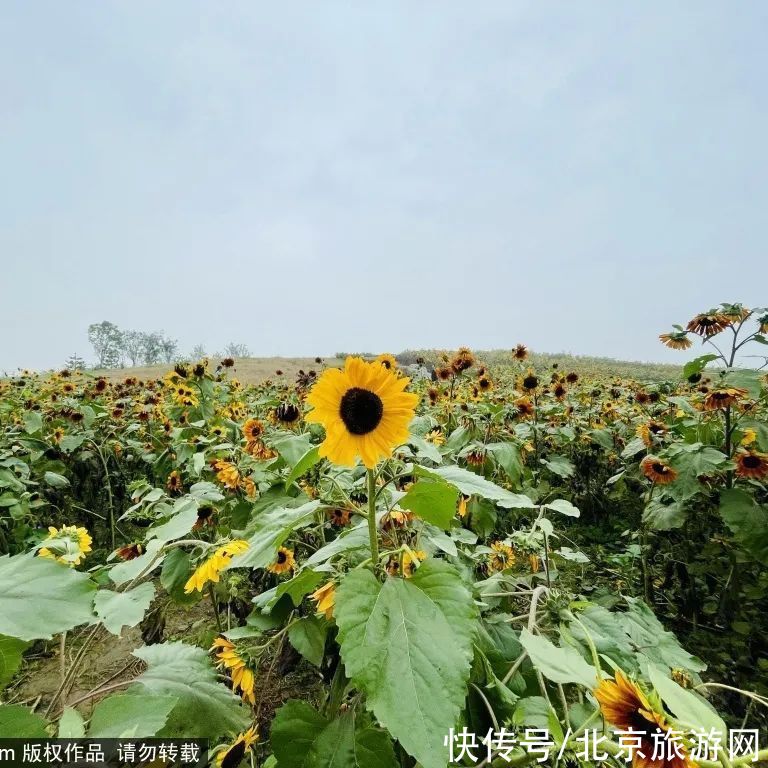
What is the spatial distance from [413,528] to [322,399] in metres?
0.40

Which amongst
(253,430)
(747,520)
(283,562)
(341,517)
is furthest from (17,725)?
(747,520)

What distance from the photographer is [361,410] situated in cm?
85

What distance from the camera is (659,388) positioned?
3.20 meters

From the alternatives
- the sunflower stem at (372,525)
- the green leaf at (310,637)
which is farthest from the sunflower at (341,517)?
the sunflower stem at (372,525)

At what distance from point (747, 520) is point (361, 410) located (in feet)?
5.89

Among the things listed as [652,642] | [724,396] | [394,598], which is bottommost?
[652,642]

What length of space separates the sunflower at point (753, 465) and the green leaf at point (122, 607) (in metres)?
2.10

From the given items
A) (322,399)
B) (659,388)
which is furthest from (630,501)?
(322,399)

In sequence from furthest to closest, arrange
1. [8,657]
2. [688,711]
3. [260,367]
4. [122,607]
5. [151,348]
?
1. [151,348]
2. [260,367]
3. [122,607]
4. [8,657]
5. [688,711]

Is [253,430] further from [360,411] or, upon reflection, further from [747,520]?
[747,520]

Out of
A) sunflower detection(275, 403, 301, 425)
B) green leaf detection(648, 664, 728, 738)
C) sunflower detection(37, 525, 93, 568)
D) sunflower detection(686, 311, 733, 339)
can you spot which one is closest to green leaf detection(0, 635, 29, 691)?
sunflower detection(37, 525, 93, 568)

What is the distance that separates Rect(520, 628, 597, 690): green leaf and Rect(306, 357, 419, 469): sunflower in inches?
13.9

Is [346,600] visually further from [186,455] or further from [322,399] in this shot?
[186,455]

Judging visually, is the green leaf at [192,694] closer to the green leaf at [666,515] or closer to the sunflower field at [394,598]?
the sunflower field at [394,598]
